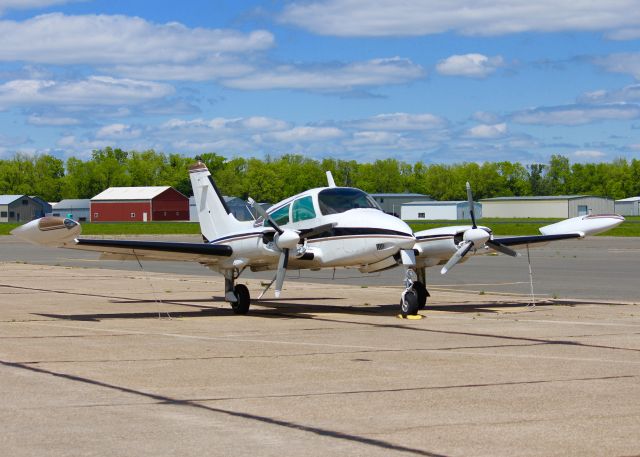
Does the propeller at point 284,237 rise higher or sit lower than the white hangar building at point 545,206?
lower

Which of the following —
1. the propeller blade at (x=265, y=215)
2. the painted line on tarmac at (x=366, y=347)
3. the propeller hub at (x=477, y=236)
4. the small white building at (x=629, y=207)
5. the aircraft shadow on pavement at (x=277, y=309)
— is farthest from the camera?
the small white building at (x=629, y=207)

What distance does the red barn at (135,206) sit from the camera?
172 metres

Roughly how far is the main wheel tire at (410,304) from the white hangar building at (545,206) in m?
137

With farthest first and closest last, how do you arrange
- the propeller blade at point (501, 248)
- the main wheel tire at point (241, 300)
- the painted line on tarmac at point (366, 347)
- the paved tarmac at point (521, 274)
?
the paved tarmac at point (521, 274), the propeller blade at point (501, 248), the main wheel tire at point (241, 300), the painted line on tarmac at point (366, 347)

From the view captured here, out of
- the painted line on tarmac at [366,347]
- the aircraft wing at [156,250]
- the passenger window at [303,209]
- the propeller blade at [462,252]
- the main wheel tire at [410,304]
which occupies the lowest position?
the painted line on tarmac at [366,347]

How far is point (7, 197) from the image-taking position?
597 ft

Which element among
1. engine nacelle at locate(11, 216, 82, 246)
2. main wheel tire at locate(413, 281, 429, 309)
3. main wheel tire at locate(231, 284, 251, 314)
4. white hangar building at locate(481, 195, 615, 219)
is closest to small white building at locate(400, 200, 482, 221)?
white hangar building at locate(481, 195, 615, 219)

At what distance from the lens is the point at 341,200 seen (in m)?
22.5

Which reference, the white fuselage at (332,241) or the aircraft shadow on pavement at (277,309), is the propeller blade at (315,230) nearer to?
the white fuselage at (332,241)

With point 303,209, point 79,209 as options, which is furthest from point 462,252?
point 79,209

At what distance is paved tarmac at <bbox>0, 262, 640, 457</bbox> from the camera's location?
930 cm

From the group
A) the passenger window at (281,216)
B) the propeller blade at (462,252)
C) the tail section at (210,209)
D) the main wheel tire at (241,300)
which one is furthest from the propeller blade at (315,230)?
the propeller blade at (462,252)

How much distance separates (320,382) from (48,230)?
359 inches

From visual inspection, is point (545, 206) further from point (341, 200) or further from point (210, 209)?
point (341, 200)
